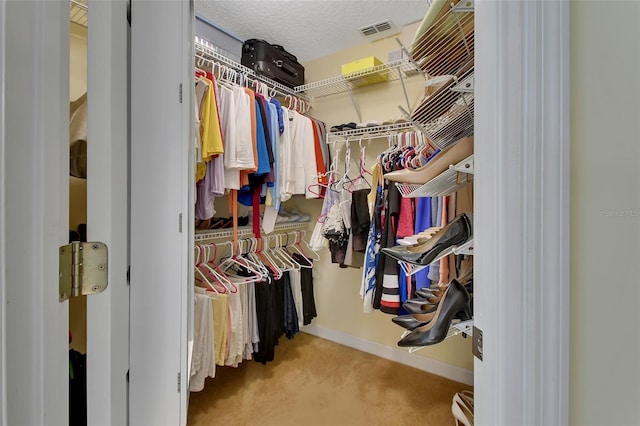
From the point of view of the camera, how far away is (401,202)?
1616 mm

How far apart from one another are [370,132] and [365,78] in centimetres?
44

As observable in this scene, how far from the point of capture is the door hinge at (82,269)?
1.48ft

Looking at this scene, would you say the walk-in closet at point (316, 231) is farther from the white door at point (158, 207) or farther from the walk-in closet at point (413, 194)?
the white door at point (158, 207)

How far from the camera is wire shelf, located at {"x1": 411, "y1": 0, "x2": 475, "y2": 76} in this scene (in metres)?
0.67

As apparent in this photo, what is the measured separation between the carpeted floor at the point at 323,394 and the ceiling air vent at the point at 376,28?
2466mm

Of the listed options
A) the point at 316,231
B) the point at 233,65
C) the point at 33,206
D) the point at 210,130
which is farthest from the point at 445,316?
the point at 233,65

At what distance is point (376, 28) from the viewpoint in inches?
80.3

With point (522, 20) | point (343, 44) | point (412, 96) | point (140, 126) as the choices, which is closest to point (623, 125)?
point (522, 20)

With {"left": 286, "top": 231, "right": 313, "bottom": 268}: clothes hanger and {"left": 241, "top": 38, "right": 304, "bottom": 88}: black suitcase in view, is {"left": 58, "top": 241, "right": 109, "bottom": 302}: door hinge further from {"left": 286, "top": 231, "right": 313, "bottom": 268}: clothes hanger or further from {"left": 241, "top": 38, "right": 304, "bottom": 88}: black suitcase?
{"left": 241, "top": 38, "right": 304, "bottom": 88}: black suitcase

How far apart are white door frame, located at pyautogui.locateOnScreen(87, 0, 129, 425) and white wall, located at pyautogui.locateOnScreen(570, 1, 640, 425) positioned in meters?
0.81

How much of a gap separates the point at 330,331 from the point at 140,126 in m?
2.26

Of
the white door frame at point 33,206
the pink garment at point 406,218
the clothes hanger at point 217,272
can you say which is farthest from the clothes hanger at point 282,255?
the white door frame at point 33,206

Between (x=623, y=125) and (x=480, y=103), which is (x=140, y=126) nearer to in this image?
(x=480, y=103)

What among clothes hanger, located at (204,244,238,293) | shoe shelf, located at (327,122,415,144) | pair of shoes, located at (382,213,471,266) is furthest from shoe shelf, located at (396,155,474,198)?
clothes hanger, located at (204,244,238,293)
